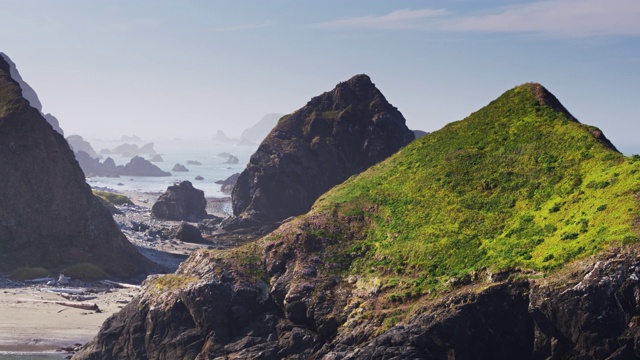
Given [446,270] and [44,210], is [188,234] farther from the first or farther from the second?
[446,270]

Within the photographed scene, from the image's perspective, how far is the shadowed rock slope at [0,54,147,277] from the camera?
251 feet

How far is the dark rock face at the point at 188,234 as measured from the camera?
354ft

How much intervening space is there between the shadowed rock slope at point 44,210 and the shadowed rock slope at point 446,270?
31.7m

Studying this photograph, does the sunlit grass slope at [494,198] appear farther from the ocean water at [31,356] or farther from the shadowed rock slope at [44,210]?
the shadowed rock slope at [44,210]

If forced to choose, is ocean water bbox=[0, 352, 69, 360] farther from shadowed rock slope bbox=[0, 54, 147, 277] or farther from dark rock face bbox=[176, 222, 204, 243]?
dark rock face bbox=[176, 222, 204, 243]

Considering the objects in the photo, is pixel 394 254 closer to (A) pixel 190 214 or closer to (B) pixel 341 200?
(B) pixel 341 200

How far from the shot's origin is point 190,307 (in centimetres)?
4406

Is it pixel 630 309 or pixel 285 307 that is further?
pixel 285 307

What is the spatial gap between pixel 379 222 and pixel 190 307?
541 inches

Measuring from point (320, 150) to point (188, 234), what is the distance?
28.1 metres

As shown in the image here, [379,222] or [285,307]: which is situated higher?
[379,222]

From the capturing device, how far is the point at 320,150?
123 metres

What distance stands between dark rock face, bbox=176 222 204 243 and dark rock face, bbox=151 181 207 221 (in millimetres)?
25820

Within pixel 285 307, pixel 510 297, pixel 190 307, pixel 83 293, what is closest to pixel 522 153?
pixel 510 297
